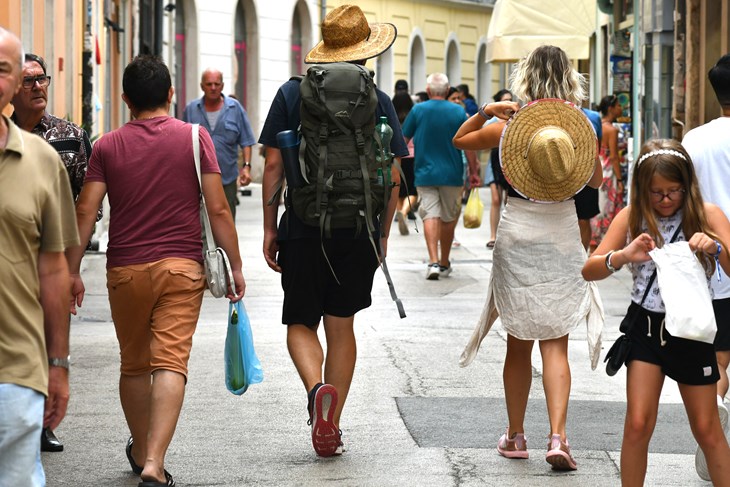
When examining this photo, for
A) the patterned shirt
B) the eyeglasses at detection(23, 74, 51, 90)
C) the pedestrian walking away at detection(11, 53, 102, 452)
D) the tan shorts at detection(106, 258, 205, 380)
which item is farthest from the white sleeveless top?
the eyeglasses at detection(23, 74, 51, 90)

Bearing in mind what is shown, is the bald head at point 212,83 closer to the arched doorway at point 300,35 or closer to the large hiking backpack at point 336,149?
the large hiking backpack at point 336,149

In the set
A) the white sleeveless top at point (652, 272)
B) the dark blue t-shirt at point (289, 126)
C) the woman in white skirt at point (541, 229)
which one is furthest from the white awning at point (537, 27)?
the white sleeveless top at point (652, 272)

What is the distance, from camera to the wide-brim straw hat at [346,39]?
718 centimetres

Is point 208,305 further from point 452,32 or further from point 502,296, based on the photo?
point 452,32

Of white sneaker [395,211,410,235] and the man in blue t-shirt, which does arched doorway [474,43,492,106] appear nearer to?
white sneaker [395,211,410,235]

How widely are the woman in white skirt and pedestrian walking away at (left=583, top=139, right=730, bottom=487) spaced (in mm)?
1167

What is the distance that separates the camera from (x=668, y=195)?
559 cm

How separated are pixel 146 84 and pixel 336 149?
92 centimetres

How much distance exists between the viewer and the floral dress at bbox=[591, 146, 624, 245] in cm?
1753

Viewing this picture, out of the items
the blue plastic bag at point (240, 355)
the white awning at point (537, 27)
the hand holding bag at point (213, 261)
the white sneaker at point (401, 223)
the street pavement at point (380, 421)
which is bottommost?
the white sneaker at point (401, 223)

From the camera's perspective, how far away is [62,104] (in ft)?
54.0

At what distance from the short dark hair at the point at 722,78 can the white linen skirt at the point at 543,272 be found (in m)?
0.80

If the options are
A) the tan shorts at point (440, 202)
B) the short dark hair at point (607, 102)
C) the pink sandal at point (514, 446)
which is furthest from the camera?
the short dark hair at point (607, 102)

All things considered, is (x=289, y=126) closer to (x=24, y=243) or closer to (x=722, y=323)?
(x=722, y=323)
